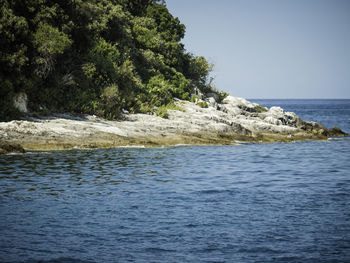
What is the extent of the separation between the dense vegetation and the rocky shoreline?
204 cm

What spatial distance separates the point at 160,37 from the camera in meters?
51.1

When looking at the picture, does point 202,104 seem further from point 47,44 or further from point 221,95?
point 47,44

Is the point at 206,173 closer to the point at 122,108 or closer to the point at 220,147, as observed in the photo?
the point at 220,147

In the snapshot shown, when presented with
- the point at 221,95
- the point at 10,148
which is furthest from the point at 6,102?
the point at 221,95

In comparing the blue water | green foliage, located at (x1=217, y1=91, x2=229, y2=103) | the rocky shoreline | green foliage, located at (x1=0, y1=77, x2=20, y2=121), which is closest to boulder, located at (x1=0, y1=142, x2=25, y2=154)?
the rocky shoreline

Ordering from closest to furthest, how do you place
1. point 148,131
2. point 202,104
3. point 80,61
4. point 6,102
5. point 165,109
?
point 6,102
point 148,131
point 80,61
point 165,109
point 202,104

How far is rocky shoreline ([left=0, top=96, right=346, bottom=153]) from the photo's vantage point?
24.7 m

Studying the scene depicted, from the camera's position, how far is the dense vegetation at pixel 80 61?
27.5 metres

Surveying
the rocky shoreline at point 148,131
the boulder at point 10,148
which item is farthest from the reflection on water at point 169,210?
the rocky shoreline at point 148,131

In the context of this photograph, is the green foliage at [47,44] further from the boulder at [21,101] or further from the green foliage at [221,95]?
the green foliage at [221,95]

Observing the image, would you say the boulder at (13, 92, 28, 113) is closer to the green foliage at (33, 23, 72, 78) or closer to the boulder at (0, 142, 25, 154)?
the green foliage at (33, 23, 72, 78)

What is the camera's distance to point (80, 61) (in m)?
34.8

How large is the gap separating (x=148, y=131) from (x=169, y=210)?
60.7ft

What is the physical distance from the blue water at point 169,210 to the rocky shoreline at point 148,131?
2.89m
